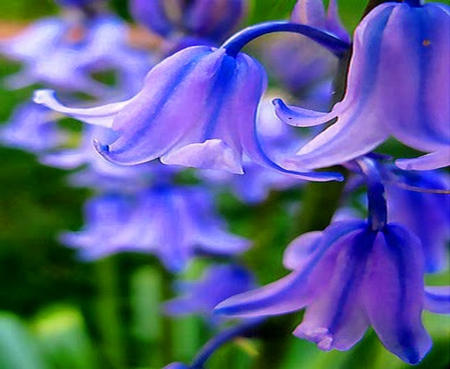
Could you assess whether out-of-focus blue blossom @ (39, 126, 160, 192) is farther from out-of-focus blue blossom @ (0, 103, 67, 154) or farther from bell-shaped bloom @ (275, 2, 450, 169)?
bell-shaped bloom @ (275, 2, 450, 169)

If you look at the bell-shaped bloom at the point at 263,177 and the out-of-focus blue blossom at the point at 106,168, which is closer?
the out-of-focus blue blossom at the point at 106,168

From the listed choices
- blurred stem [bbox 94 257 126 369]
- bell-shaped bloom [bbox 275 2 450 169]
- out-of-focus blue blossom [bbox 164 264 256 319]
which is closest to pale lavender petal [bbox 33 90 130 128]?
bell-shaped bloom [bbox 275 2 450 169]

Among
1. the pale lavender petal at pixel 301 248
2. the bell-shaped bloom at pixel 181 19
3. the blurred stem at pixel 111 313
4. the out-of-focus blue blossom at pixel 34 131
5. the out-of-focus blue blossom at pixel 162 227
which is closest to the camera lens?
the pale lavender petal at pixel 301 248

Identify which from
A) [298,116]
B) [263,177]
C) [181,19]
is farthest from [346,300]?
[263,177]

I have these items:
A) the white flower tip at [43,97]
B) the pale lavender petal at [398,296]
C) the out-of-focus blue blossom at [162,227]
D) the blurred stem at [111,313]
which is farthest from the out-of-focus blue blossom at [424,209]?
the blurred stem at [111,313]

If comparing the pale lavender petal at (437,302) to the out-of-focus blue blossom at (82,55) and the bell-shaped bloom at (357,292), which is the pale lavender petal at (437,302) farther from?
the out-of-focus blue blossom at (82,55)

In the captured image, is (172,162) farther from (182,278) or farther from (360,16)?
(182,278)
